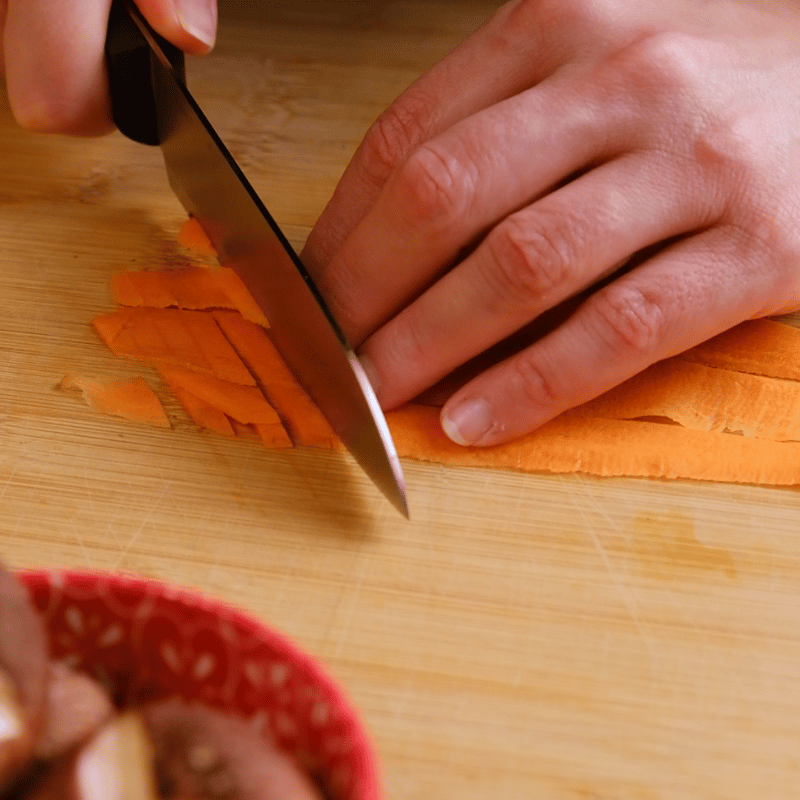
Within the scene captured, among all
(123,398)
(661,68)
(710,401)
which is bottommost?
(123,398)

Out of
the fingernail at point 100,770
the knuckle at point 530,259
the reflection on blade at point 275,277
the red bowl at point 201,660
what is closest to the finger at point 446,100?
the reflection on blade at point 275,277

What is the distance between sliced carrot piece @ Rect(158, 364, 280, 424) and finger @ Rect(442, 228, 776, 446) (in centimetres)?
20

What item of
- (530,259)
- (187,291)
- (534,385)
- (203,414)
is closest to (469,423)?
(534,385)

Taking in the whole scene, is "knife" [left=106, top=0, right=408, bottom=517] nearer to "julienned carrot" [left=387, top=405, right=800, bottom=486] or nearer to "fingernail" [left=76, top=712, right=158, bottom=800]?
"julienned carrot" [left=387, top=405, right=800, bottom=486]

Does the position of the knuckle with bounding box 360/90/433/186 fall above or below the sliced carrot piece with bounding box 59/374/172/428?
above

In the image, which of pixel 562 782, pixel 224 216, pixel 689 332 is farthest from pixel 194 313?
pixel 562 782

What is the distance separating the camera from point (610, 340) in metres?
0.92

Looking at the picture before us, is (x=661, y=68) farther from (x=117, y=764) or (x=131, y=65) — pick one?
(x=117, y=764)

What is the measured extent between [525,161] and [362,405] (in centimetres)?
33

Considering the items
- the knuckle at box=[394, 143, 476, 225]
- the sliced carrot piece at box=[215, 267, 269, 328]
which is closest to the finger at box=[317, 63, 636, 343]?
the knuckle at box=[394, 143, 476, 225]

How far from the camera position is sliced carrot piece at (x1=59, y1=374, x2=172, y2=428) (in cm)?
96

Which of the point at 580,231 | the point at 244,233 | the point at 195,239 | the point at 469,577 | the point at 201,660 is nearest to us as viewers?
the point at 201,660

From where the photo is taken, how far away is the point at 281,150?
4.56 feet

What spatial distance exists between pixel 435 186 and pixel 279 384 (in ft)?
0.92
